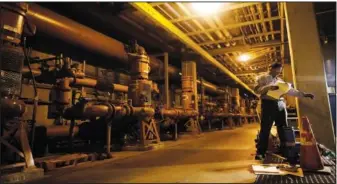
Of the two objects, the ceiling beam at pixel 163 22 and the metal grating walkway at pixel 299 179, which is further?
A: the ceiling beam at pixel 163 22

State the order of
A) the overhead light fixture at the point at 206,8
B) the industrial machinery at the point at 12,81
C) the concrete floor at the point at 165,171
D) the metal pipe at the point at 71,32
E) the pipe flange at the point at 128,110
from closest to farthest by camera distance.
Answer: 1. the concrete floor at the point at 165,171
2. the industrial machinery at the point at 12,81
3. the metal pipe at the point at 71,32
4. the pipe flange at the point at 128,110
5. the overhead light fixture at the point at 206,8

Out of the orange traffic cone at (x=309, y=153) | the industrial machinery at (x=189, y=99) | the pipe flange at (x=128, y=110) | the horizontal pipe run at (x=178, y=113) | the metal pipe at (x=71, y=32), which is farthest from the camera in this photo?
the industrial machinery at (x=189, y=99)

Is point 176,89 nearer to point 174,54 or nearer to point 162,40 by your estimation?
point 174,54

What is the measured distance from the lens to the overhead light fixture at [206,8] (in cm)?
507

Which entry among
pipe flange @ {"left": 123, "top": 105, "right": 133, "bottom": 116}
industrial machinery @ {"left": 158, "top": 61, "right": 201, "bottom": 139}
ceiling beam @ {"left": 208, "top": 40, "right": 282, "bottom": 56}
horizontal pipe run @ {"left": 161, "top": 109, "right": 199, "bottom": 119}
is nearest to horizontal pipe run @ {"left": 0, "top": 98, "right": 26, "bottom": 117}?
pipe flange @ {"left": 123, "top": 105, "right": 133, "bottom": 116}

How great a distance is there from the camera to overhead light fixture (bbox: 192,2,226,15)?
507 centimetres

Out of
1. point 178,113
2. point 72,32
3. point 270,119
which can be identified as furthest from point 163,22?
point 270,119

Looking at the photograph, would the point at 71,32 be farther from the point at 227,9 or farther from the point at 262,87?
the point at 262,87

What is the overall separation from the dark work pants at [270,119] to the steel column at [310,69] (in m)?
0.64

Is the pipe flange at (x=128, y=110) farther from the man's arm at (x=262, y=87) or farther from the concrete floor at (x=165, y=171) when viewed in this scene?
the man's arm at (x=262, y=87)

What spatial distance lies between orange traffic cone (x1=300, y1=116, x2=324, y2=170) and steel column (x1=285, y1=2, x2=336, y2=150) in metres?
0.93

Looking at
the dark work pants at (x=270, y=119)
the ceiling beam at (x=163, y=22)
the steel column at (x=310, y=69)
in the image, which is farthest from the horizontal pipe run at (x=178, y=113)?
the steel column at (x=310, y=69)

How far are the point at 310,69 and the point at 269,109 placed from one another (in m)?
1.12

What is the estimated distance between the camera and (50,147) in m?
5.14
